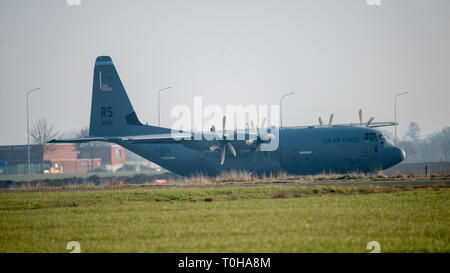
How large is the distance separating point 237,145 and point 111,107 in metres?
12.5

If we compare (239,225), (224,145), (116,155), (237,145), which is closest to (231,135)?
(224,145)

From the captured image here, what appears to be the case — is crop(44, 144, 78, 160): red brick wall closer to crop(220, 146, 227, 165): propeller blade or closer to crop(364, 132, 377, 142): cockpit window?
crop(220, 146, 227, 165): propeller blade

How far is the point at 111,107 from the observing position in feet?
155

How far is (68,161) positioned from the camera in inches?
4441

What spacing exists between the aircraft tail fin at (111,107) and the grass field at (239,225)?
69.8 feet

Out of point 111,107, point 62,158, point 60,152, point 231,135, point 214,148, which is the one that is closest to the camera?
point 214,148

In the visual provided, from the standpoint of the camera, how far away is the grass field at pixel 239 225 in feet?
41.0

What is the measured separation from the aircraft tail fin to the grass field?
838 inches

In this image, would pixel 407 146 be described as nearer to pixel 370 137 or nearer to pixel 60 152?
pixel 60 152

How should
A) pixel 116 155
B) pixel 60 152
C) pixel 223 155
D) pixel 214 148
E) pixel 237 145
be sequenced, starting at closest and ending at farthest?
1. pixel 223 155
2. pixel 214 148
3. pixel 237 145
4. pixel 60 152
5. pixel 116 155

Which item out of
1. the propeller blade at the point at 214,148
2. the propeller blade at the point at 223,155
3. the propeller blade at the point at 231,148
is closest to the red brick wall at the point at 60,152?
the propeller blade at the point at 223,155

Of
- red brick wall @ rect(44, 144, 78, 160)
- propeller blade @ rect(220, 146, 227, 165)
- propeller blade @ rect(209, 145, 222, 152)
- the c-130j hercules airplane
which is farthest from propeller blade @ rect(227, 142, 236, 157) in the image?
red brick wall @ rect(44, 144, 78, 160)

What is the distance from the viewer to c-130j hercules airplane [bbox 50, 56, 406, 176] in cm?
4166
